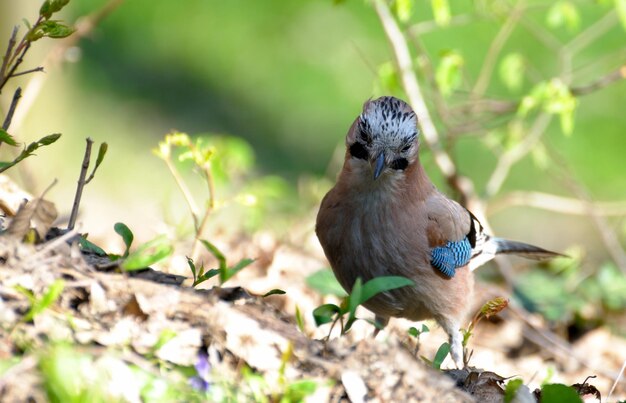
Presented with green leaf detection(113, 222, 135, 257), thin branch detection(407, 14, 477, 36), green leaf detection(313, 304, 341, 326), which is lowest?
green leaf detection(113, 222, 135, 257)

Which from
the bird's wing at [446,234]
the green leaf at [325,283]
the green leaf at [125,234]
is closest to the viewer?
the green leaf at [125,234]

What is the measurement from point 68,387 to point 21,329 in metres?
0.32

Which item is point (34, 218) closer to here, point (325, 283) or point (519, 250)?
point (325, 283)

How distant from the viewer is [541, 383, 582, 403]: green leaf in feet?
7.31

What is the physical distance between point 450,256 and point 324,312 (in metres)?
1.19

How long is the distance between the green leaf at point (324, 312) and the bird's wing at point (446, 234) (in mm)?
1014

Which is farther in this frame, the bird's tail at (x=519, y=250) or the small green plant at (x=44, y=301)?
the bird's tail at (x=519, y=250)

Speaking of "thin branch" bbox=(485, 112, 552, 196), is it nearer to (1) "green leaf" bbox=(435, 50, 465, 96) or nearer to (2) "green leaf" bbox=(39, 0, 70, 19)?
(1) "green leaf" bbox=(435, 50, 465, 96)

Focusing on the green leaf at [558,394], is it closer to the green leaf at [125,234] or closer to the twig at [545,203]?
the green leaf at [125,234]

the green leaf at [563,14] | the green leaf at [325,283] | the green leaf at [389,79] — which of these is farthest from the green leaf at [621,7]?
the green leaf at [325,283]

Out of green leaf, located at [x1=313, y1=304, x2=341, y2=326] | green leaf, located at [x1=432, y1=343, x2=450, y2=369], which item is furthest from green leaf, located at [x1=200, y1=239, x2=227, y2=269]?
green leaf, located at [x1=432, y1=343, x2=450, y2=369]

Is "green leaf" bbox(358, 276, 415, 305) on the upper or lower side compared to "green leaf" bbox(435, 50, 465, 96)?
lower

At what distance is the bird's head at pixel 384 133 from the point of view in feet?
10.3

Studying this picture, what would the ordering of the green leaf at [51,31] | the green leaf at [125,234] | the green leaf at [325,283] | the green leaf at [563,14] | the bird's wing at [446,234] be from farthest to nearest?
the green leaf at [563,14] → the green leaf at [325,283] → the bird's wing at [446,234] → the green leaf at [125,234] → the green leaf at [51,31]
